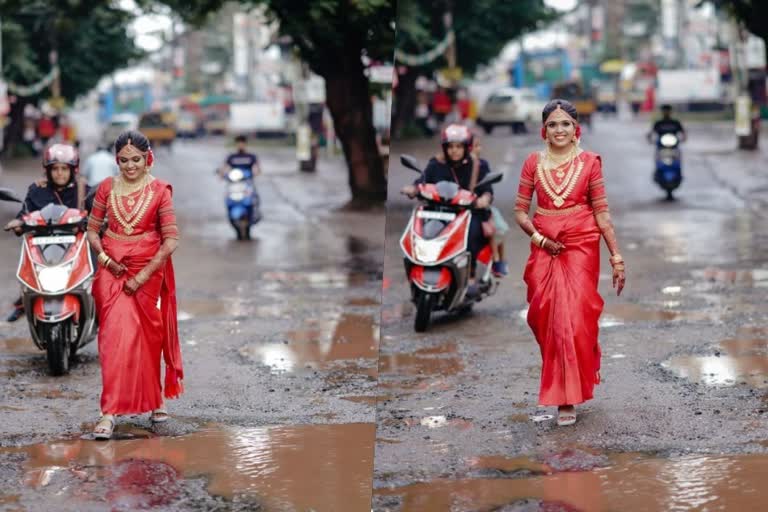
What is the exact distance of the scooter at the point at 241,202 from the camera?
19.5 meters

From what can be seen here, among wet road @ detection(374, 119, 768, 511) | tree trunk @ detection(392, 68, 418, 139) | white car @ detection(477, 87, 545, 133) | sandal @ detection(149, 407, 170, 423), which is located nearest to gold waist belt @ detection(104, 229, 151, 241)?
sandal @ detection(149, 407, 170, 423)

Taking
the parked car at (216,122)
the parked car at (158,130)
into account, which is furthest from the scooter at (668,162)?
the parked car at (216,122)

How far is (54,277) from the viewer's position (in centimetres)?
903

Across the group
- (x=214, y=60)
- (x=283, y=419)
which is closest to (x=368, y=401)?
(x=283, y=419)

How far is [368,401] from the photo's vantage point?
809cm

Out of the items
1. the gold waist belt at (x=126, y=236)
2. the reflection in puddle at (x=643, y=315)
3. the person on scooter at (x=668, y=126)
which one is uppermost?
the gold waist belt at (x=126, y=236)

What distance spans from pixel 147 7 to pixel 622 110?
41504 mm

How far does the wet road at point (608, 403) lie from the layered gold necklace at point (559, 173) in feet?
3.83

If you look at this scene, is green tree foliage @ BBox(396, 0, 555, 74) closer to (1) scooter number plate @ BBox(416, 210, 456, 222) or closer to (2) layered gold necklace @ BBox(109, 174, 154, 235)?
(1) scooter number plate @ BBox(416, 210, 456, 222)

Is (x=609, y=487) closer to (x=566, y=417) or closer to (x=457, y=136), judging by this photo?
(x=566, y=417)

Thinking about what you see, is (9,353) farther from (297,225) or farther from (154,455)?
(297,225)

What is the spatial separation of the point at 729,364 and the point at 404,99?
3265cm

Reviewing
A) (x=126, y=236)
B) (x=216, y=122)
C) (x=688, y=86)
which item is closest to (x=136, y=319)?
(x=126, y=236)

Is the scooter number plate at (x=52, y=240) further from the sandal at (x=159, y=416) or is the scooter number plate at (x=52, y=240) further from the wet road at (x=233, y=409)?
the sandal at (x=159, y=416)
